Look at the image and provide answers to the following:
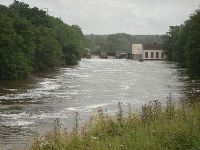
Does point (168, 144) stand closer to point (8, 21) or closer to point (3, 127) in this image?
point (3, 127)

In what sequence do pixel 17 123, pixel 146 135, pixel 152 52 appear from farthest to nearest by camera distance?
pixel 152 52
pixel 17 123
pixel 146 135

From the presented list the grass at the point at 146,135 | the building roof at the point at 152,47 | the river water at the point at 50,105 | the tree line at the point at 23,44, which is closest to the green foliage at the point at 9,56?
the tree line at the point at 23,44

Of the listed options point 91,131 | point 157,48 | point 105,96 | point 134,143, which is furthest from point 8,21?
point 157,48

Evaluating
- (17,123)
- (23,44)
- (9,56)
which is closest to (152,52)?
(23,44)

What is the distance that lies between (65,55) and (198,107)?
97.6 meters

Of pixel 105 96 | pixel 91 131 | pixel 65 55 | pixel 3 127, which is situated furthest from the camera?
pixel 65 55

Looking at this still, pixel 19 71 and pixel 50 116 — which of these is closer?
pixel 50 116

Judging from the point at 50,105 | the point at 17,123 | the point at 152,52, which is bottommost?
the point at 50,105

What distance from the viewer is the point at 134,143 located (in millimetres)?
12531

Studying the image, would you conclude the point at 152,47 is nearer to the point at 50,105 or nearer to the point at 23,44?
the point at 23,44

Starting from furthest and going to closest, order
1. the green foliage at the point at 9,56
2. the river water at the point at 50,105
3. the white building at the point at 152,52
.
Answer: the white building at the point at 152,52
the green foliage at the point at 9,56
the river water at the point at 50,105

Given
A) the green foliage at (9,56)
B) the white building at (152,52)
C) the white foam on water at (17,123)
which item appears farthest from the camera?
the white building at (152,52)

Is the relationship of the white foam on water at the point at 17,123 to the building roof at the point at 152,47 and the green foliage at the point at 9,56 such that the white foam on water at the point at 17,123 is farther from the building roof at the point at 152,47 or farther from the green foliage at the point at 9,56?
the building roof at the point at 152,47

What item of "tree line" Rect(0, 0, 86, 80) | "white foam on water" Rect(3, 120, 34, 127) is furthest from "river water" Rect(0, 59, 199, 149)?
"tree line" Rect(0, 0, 86, 80)
